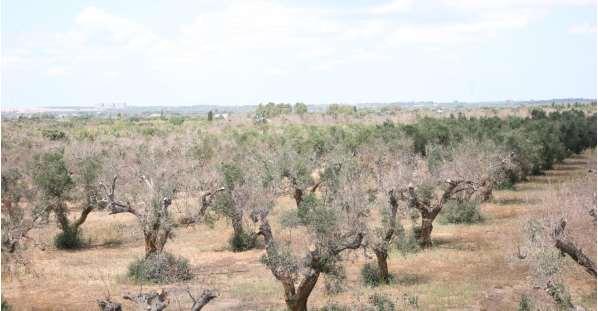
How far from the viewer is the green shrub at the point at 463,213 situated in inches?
1790

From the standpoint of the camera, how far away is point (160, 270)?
103ft

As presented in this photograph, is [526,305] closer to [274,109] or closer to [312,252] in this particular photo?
[312,252]

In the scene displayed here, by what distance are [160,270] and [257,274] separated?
15.8 ft

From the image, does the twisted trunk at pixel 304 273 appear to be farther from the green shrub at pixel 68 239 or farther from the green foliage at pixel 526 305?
the green shrub at pixel 68 239

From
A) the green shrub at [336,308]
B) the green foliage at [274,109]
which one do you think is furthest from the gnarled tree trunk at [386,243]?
the green foliage at [274,109]

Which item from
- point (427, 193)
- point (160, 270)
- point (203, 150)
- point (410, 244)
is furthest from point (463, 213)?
point (203, 150)

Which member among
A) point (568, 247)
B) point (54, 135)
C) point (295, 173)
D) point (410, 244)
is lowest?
point (410, 244)

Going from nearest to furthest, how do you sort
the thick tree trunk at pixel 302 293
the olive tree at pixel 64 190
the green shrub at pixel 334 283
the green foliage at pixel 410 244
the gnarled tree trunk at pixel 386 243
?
the thick tree trunk at pixel 302 293 → the green shrub at pixel 334 283 → the gnarled tree trunk at pixel 386 243 → the green foliage at pixel 410 244 → the olive tree at pixel 64 190

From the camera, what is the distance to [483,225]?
44312 millimetres

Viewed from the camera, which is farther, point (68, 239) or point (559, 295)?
point (68, 239)

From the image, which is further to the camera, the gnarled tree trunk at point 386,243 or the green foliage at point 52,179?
the green foliage at point 52,179

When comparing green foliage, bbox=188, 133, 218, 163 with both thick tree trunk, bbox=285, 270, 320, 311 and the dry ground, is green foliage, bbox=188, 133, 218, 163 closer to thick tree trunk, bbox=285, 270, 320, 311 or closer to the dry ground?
the dry ground

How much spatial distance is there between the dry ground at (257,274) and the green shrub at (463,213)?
1.03 metres

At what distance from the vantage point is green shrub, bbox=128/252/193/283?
3094cm
